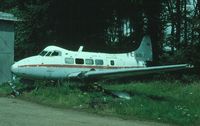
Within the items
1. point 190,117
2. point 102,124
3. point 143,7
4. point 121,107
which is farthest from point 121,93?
point 143,7

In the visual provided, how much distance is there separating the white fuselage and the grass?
3.19ft

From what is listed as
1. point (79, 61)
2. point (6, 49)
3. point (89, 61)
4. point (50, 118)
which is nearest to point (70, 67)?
point (79, 61)

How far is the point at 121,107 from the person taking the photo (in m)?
18.7

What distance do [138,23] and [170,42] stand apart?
286 inches

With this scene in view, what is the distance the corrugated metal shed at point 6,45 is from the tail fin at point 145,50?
352 inches

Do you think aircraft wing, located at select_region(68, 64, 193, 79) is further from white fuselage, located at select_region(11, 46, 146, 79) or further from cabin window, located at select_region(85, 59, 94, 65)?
cabin window, located at select_region(85, 59, 94, 65)

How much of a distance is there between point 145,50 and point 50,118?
62.1 ft

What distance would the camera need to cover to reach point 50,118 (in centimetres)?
1593

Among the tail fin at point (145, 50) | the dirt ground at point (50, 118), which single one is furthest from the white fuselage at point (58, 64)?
the dirt ground at point (50, 118)

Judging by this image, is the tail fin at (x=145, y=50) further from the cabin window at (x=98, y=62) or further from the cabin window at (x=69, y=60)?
the cabin window at (x=69, y=60)

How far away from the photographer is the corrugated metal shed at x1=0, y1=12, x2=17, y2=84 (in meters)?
29.0

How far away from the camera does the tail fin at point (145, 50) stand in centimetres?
3338

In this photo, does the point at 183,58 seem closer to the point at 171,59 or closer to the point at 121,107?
the point at 171,59

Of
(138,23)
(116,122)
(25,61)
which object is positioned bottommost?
(116,122)
